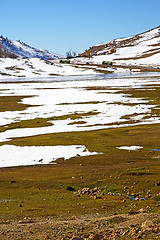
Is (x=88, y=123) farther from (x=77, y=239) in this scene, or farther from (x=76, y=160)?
(x=77, y=239)

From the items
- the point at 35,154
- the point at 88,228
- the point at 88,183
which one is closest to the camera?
the point at 88,228

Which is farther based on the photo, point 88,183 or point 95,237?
point 88,183

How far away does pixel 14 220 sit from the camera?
44.0ft

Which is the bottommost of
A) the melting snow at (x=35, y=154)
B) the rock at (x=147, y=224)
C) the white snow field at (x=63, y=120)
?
the melting snow at (x=35, y=154)

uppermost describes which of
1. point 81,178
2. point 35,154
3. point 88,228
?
point 88,228

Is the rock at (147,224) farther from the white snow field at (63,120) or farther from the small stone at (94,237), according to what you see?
the white snow field at (63,120)

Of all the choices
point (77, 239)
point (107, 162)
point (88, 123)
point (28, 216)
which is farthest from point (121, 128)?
point (77, 239)

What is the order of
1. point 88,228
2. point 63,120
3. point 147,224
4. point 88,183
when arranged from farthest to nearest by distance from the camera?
point 63,120
point 88,183
point 88,228
point 147,224

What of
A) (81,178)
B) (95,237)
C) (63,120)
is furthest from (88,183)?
(63,120)

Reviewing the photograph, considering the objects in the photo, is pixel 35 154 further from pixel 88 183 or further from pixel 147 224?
pixel 147 224

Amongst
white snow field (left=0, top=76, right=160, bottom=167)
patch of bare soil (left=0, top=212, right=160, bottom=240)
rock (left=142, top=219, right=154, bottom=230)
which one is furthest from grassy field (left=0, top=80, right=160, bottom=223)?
rock (left=142, top=219, right=154, bottom=230)

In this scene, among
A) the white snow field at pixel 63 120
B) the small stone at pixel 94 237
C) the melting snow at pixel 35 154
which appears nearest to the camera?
the small stone at pixel 94 237

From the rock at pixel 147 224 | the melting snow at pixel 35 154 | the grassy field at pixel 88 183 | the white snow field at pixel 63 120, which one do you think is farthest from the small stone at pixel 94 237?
the white snow field at pixel 63 120

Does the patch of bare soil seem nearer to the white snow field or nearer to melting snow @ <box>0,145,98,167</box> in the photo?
melting snow @ <box>0,145,98,167</box>
